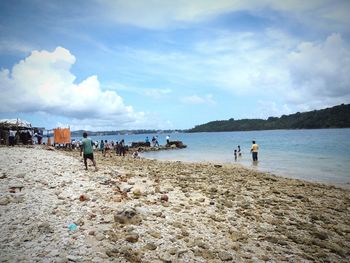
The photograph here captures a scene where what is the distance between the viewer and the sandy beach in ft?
23.2

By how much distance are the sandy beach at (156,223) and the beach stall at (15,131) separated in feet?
75.4

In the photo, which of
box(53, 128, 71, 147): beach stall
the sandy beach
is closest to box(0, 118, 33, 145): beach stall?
box(53, 128, 71, 147): beach stall

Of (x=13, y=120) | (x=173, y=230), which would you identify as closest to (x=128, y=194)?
(x=173, y=230)

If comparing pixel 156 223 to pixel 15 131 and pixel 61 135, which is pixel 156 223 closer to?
pixel 15 131

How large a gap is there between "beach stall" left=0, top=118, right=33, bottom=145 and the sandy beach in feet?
75.4

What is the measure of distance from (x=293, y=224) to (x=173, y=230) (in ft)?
14.6

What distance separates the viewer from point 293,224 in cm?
990

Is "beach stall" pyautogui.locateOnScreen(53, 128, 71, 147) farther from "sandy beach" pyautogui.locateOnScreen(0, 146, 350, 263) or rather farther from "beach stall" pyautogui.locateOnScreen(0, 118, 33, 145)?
"sandy beach" pyautogui.locateOnScreen(0, 146, 350, 263)

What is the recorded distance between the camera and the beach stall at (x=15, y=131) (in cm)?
3328

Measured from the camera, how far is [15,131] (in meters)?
35.6

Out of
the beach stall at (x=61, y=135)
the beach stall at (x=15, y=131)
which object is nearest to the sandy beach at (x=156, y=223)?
the beach stall at (x=15, y=131)

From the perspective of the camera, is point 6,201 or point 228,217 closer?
point 6,201

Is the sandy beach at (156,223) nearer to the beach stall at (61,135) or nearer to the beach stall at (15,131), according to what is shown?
the beach stall at (15,131)

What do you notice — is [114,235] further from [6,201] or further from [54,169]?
[54,169]
